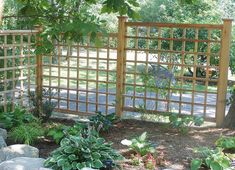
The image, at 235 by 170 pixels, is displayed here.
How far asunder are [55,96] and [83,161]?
3.61 metres

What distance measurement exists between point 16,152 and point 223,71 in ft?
10.7

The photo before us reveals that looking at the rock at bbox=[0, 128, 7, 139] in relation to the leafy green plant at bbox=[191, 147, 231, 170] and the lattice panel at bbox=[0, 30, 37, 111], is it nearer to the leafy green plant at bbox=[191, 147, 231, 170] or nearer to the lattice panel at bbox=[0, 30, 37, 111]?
the lattice panel at bbox=[0, 30, 37, 111]

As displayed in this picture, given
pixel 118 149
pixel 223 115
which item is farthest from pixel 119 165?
pixel 223 115

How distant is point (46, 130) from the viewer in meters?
5.43

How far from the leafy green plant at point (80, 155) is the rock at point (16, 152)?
12.0 inches

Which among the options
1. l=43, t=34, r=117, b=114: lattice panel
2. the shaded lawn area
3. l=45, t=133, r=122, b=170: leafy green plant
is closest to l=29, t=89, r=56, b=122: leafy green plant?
l=43, t=34, r=117, b=114: lattice panel

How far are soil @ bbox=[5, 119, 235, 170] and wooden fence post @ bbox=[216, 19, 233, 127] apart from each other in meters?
0.26

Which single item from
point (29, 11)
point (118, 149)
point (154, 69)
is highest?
point (29, 11)

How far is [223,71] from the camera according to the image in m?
6.14

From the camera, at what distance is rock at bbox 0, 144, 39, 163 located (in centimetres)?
422

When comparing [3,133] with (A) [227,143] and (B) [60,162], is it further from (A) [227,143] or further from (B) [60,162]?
(A) [227,143]

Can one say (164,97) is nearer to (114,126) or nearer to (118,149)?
(114,126)

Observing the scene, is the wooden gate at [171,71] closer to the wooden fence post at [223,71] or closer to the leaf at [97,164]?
the wooden fence post at [223,71]

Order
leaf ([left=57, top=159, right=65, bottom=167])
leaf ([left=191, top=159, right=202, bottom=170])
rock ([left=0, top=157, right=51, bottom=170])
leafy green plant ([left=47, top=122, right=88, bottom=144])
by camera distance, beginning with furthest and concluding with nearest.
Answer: leafy green plant ([left=47, top=122, right=88, bottom=144]), leaf ([left=191, top=159, right=202, bottom=170]), leaf ([left=57, top=159, right=65, bottom=167]), rock ([left=0, top=157, right=51, bottom=170])
